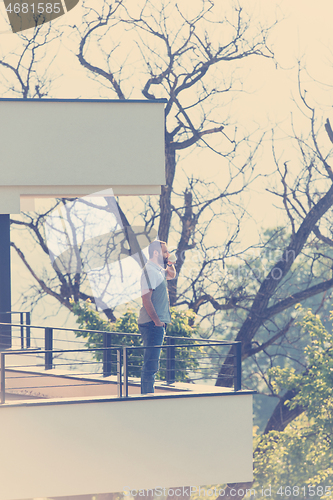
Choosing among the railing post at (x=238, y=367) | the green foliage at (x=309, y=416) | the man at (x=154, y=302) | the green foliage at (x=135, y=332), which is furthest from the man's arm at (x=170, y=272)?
the green foliage at (x=309, y=416)

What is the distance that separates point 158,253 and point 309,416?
11.5m

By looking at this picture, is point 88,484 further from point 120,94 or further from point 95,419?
point 120,94

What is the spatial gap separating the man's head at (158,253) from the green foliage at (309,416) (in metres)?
10.0

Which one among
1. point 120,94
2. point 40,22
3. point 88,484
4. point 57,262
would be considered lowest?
point 88,484

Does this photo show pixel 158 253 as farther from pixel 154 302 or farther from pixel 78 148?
pixel 78 148

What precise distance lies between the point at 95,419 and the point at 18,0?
1669 centimetres

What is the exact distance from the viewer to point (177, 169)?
2303cm

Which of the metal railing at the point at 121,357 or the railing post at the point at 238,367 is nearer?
the metal railing at the point at 121,357

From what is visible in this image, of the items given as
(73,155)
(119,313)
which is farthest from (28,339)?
(119,313)

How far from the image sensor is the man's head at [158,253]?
856 cm

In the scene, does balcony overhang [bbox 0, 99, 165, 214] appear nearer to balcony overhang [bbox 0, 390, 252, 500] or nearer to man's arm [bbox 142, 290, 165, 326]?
man's arm [bbox 142, 290, 165, 326]

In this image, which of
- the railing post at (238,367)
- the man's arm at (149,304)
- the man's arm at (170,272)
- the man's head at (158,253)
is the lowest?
the railing post at (238,367)

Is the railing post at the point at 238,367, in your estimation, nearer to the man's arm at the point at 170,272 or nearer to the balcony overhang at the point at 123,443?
the balcony overhang at the point at 123,443

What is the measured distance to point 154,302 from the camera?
8.67 meters
